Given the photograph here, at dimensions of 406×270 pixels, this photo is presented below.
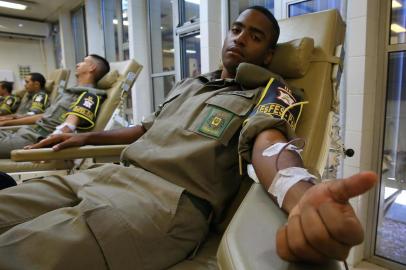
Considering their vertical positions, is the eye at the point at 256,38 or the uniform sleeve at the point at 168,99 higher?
the eye at the point at 256,38

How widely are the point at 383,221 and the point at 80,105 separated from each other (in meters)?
2.14

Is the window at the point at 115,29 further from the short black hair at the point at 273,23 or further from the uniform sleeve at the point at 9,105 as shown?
the short black hair at the point at 273,23

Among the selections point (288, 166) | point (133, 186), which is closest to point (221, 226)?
point (133, 186)

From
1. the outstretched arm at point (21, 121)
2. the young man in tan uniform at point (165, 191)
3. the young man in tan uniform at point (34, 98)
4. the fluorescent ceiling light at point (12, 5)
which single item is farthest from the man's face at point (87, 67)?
the fluorescent ceiling light at point (12, 5)

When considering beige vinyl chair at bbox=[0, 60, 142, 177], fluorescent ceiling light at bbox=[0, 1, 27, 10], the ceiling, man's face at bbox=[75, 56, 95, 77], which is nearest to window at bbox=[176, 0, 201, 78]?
beige vinyl chair at bbox=[0, 60, 142, 177]

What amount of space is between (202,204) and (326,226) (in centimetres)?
56

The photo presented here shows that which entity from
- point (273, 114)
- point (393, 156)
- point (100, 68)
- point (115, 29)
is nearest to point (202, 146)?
point (273, 114)

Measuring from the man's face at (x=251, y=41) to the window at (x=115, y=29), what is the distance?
2.98m

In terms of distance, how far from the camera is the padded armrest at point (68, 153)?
1185 millimetres

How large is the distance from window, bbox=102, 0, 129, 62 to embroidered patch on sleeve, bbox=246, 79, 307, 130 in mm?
3289

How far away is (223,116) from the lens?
0.95m

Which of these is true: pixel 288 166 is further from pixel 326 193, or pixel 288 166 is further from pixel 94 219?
pixel 94 219

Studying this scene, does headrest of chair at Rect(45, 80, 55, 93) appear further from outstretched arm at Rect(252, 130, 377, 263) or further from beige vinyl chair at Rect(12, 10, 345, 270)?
outstretched arm at Rect(252, 130, 377, 263)

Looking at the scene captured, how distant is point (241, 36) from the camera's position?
1186 millimetres
